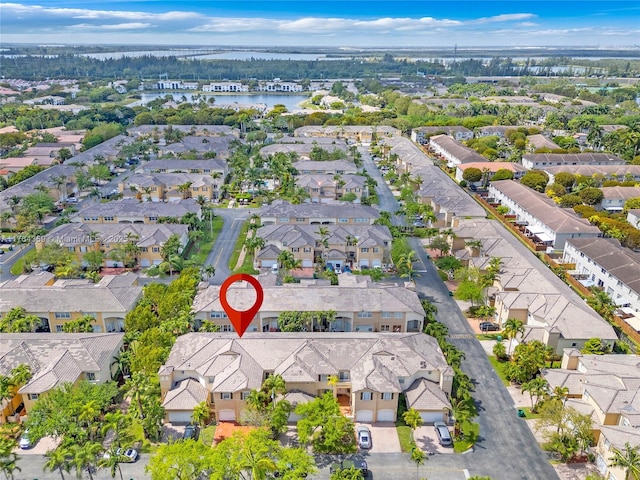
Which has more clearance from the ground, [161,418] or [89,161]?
[89,161]

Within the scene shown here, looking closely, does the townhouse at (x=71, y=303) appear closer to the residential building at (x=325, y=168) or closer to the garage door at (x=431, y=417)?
the garage door at (x=431, y=417)

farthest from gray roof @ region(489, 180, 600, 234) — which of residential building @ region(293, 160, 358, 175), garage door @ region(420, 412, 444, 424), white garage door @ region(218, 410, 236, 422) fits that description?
white garage door @ region(218, 410, 236, 422)

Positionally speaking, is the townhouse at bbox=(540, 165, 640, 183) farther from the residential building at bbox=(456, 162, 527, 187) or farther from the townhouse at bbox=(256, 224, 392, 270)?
the townhouse at bbox=(256, 224, 392, 270)

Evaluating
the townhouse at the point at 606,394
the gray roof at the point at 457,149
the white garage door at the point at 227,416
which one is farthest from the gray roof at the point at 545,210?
the white garage door at the point at 227,416

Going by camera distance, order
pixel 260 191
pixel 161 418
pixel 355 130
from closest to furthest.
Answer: pixel 161 418, pixel 260 191, pixel 355 130

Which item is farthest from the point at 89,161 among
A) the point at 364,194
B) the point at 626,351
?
the point at 626,351

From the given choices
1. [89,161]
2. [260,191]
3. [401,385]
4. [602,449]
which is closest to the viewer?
[602,449]

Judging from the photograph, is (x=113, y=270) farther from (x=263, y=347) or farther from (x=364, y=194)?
(x=364, y=194)
